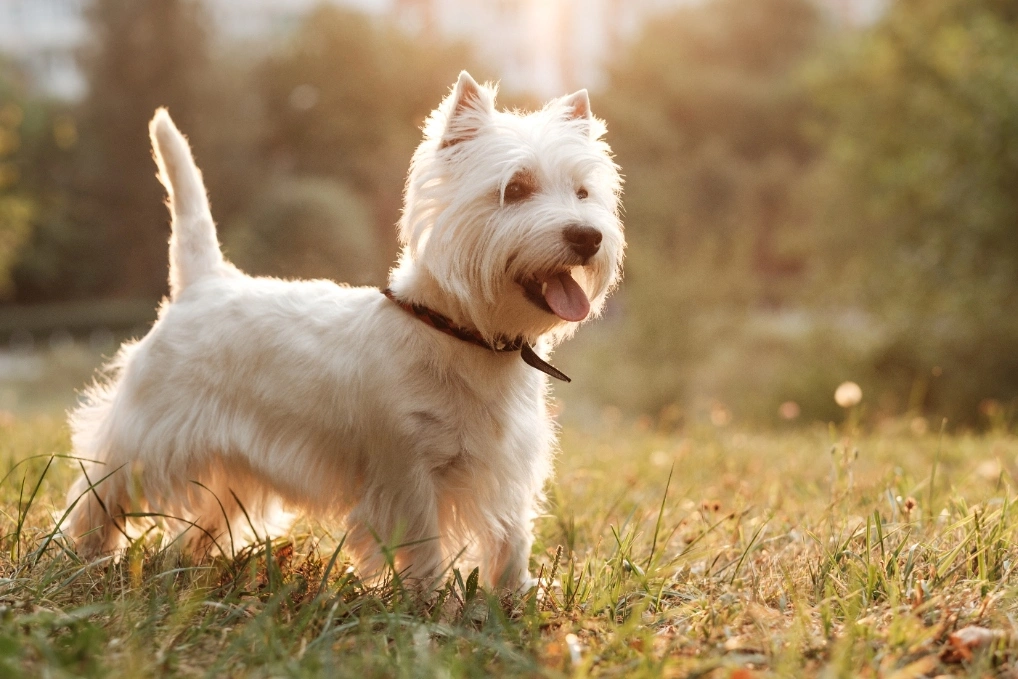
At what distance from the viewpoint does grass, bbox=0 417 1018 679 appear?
1956mm

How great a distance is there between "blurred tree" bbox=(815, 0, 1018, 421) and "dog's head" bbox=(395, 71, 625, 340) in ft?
24.2

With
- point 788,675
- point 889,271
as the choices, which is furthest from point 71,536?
point 889,271

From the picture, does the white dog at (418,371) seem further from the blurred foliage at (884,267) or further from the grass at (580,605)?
the blurred foliage at (884,267)

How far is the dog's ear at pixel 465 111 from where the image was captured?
281 centimetres

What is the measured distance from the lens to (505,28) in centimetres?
3897

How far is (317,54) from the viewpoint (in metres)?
27.1

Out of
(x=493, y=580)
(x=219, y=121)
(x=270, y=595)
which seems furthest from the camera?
(x=219, y=121)

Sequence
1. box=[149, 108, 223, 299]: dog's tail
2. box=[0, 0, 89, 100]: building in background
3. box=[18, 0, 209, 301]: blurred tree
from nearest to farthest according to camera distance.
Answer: box=[149, 108, 223, 299]: dog's tail < box=[18, 0, 209, 301]: blurred tree < box=[0, 0, 89, 100]: building in background

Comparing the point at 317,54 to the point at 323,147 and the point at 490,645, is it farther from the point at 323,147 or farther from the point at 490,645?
the point at 490,645

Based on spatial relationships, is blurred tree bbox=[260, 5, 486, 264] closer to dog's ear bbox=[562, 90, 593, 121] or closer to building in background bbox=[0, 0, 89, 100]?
dog's ear bbox=[562, 90, 593, 121]

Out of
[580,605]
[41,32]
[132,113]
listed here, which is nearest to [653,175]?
[132,113]

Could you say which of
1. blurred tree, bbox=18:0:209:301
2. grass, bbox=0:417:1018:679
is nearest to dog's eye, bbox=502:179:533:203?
grass, bbox=0:417:1018:679

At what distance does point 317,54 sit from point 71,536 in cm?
2602

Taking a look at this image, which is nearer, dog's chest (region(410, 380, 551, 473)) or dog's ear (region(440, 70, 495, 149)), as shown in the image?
dog's chest (region(410, 380, 551, 473))
